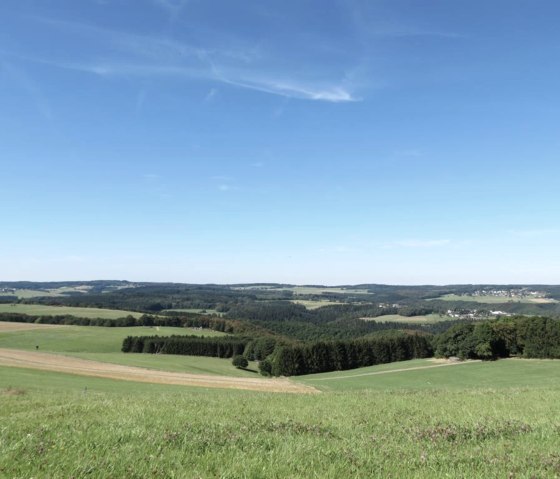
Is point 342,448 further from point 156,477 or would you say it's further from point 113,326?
point 113,326

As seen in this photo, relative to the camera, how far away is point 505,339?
85.1 metres

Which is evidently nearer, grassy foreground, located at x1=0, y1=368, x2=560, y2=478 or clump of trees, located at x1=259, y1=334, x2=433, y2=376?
grassy foreground, located at x1=0, y1=368, x2=560, y2=478

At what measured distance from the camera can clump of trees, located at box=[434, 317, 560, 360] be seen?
256ft

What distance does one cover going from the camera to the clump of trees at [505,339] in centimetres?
7812

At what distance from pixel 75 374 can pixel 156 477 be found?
5325 centimetres

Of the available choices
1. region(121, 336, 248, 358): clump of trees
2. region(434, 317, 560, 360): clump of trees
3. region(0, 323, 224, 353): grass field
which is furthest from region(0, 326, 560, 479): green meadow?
region(121, 336, 248, 358): clump of trees

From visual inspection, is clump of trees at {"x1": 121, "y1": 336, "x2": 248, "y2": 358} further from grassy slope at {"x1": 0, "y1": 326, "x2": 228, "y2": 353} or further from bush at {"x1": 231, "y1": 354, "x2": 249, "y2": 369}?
bush at {"x1": 231, "y1": 354, "x2": 249, "y2": 369}

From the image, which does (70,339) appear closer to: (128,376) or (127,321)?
(127,321)

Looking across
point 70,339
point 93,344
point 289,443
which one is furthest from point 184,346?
point 289,443

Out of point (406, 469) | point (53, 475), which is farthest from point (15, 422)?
point (406, 469)

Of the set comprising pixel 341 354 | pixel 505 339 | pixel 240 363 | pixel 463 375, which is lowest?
pixel 240 363

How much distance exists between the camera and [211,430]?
30.7 feet

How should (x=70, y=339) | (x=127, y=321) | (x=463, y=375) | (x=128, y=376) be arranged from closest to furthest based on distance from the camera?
(x=128, y=376)
(x=463, y=375)
(x=70, y=339)
(x=127, y=321)

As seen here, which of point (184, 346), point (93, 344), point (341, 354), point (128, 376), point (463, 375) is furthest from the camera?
point (184, 346)
